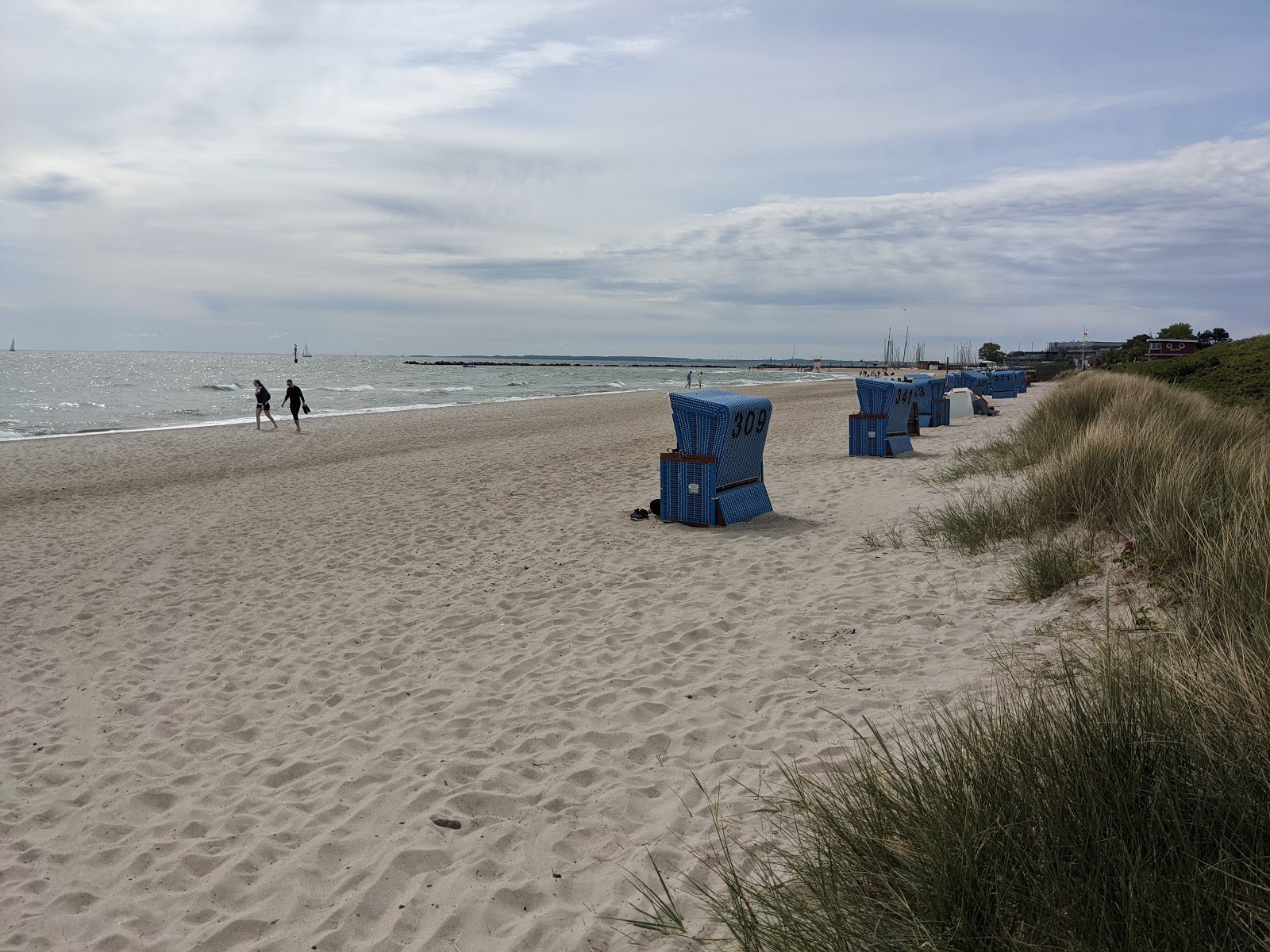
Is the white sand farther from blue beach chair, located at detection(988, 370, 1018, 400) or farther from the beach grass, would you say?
blue beach chair, located at detection(988, 370, 1018, 400)

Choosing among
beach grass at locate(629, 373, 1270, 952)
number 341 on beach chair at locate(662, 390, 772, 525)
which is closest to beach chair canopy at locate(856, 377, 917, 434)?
number 341 on beach chair at locate(662, 390, 772, 525)

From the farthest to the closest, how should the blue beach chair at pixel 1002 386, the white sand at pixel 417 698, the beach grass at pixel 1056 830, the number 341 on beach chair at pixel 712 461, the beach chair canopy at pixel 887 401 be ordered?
1. the blue beach chair at pixel 1002 386
2. the beach chair canopy at pixel 887 401
3. the number 341 on beach chair at pixel 712 461
4. the white sand at pixel 417 698
5. the beach grass at pixel 1056 830

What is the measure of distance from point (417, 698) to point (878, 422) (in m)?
11.6

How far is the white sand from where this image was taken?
326cm

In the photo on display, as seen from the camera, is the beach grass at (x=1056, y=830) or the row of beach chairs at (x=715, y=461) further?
the row of beach chairs at (x=715, y=461)

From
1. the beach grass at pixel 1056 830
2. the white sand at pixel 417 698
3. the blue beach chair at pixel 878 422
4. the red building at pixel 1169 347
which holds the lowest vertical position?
the white sand at pixel 417 698

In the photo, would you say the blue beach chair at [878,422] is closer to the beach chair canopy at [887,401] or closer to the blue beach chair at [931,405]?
the beach chair canopy at [887,401]

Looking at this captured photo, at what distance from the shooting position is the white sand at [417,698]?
326 cm

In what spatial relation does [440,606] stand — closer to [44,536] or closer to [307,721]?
[307,721]

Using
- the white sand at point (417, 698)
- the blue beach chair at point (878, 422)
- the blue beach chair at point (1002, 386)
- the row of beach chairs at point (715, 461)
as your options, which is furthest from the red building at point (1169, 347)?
the row of beach chairs at point (715, 461)

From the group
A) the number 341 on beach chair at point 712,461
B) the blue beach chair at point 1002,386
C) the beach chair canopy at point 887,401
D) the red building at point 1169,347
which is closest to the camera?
the number 341 on beach chair at point 712,461

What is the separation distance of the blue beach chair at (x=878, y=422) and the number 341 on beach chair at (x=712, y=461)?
5.69m

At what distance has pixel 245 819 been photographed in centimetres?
382

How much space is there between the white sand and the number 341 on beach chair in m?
0.31
